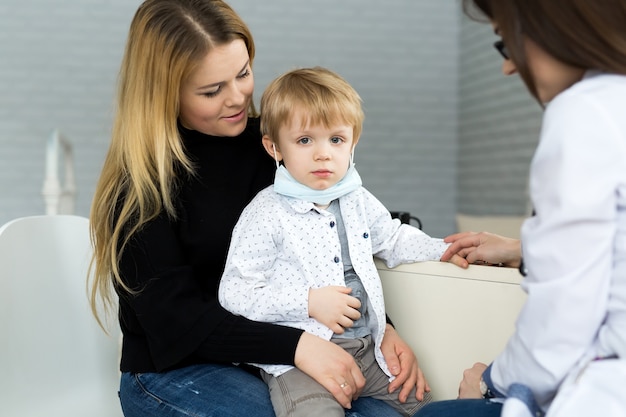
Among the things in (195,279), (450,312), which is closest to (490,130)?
(450,312)

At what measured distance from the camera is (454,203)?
19.6 feet


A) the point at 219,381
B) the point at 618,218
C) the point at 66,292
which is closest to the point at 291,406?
the point at 219,381

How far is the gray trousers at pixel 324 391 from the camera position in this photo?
4.72 feet

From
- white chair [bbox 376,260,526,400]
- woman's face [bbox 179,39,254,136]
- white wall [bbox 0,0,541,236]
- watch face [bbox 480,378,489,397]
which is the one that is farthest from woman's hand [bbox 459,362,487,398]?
white wall [bbox 0,0,541,236]

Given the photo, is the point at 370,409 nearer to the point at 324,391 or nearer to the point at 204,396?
the point at 324,391

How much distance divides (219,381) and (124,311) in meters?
0.29

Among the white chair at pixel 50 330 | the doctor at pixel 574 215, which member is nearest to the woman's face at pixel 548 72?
the doctor at pixel 574 215

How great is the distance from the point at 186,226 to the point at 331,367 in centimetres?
44

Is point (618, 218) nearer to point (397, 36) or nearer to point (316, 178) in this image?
point (316, 178)

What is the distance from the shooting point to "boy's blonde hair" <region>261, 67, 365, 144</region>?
5.19 ft

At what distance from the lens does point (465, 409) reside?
1.15 m

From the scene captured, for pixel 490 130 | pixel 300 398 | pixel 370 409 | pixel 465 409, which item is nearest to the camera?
pixel 465 409

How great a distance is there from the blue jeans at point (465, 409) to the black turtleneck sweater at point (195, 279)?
0.39 metres

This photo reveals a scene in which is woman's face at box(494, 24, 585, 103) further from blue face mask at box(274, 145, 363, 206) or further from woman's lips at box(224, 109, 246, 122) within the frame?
woman's lips at box(224, 109, 246, 122)
